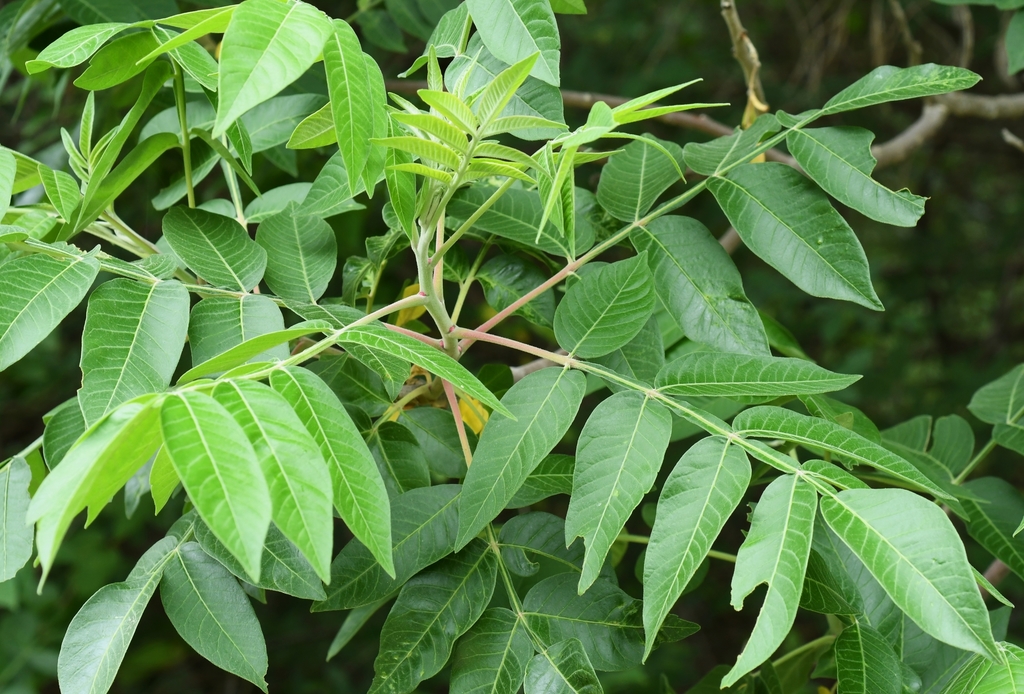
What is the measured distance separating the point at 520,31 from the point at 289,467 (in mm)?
389

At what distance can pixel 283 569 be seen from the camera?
0.67 m

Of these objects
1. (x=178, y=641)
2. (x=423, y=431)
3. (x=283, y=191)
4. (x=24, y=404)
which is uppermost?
(x=283, y=191)

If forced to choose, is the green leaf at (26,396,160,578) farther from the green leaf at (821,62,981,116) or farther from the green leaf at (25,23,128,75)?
the green leaf at (821,62,981,116)

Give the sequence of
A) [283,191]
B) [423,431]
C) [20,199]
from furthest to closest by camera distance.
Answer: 1. [20,199]
2. [283,191]
3. [423,431]

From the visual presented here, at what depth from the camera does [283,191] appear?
100 centimetres

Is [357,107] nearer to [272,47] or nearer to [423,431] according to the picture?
[272,47]

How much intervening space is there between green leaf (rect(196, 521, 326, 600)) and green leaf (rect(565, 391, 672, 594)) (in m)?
0.20

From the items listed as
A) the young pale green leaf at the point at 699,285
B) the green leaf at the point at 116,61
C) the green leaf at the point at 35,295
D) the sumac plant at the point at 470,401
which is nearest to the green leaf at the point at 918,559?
the sumac plant at the point at 470,401

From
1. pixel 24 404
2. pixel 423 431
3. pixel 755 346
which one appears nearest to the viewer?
pixel 755 346

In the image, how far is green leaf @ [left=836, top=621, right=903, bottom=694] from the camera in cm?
67

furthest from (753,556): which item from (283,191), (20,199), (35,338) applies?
(20,199)

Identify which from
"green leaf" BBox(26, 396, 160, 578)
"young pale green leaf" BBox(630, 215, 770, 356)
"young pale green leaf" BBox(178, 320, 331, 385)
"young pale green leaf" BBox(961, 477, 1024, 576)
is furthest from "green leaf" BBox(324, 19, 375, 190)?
"young pale green leaf" BBox(961, 477, 1024, 576)

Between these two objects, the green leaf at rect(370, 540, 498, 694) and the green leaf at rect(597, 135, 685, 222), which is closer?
the green leaf at rect(370, 540, 498, 694)

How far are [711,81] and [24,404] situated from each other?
2.32 m
